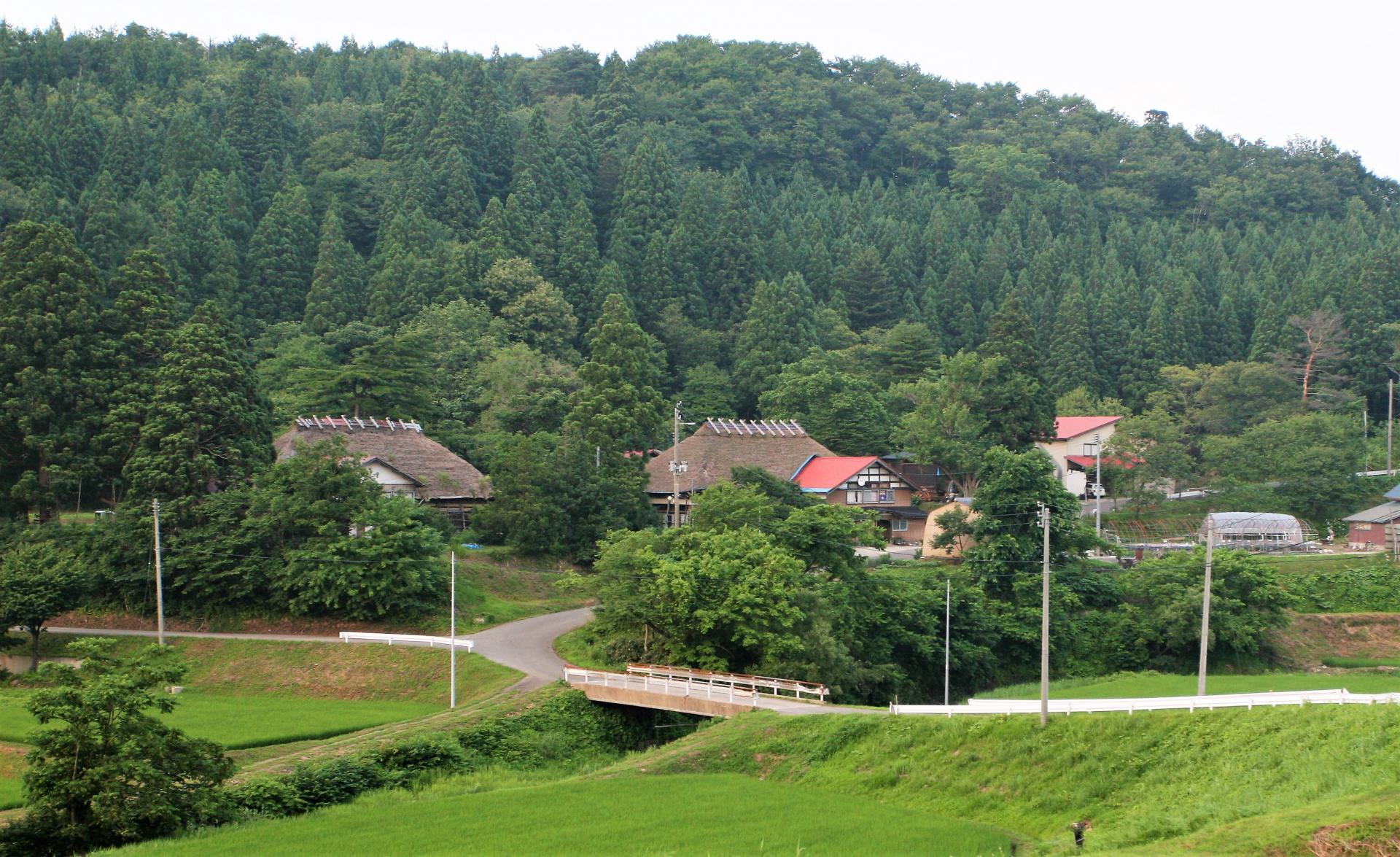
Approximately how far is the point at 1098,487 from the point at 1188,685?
16.1 m

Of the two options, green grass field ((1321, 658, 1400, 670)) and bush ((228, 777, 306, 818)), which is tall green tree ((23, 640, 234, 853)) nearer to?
bush ((228, 777, 306, 818))

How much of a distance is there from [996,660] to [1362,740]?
21.2 meters

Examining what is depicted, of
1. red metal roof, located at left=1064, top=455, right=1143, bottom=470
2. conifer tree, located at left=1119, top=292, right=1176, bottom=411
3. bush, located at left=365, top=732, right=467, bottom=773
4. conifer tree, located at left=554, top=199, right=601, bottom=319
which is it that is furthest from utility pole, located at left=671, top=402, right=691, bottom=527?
conifer tree, located at left=1119, top=292, right=1176, bottom=411

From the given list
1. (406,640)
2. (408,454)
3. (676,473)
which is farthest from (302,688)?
(676,473)

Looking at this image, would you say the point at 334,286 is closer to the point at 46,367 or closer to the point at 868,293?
the point at 46,367

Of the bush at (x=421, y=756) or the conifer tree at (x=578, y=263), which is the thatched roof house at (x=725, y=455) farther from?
the bush at (x=421, y=756)

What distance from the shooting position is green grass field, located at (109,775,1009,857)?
713 inches

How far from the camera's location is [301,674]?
34.8 m

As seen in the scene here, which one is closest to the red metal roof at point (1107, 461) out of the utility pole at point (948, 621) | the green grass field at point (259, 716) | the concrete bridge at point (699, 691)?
the utility pole at point (948, 621)

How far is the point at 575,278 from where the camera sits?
7231 cm

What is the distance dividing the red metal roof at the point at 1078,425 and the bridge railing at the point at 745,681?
33.7m

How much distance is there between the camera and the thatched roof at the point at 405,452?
47.3 meters

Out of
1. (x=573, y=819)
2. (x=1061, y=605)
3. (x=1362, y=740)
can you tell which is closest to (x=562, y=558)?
(x=1061, y=605)

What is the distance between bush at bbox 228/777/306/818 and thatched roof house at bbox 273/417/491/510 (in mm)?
25670
